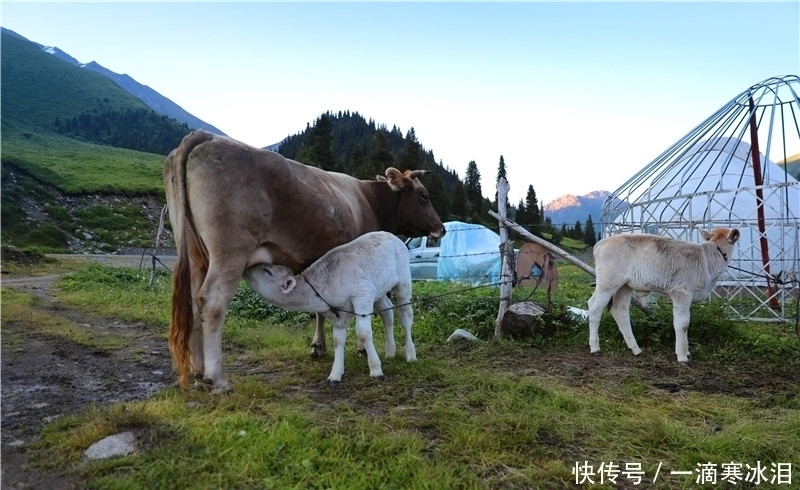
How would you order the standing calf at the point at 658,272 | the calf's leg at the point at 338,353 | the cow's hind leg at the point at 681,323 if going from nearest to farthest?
the calf's leg at the point at 338,353 → the cow's hind leg at the point at 681,323 → the standing calf at the point at 658,272

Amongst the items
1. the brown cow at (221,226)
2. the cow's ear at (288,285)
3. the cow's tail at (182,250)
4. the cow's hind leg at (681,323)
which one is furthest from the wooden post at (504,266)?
the cow's tail at (182,250)

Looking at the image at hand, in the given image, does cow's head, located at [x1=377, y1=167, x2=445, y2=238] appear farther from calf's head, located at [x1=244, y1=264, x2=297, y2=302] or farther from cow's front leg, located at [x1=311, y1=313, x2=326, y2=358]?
calf's head, located at [x1=244, y1=264, x2=297, y2=302]

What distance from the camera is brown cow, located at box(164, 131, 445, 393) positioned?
4684 mm

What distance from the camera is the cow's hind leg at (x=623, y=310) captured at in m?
7.08

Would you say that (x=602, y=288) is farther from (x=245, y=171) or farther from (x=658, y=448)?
(x=245, y=171)

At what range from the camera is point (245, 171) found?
486 cm

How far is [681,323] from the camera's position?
6656 millimetres

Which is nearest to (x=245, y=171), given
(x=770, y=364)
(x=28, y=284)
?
(x=770, y=364)

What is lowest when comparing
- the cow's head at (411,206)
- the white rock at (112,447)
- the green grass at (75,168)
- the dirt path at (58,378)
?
the dirt path at (58,378)

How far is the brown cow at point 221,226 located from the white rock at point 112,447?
1197mm

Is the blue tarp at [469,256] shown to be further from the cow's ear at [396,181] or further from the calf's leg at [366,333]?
the calf's leg at [366,333]

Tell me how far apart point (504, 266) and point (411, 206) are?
6.16 ft

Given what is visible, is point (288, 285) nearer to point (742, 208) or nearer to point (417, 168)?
point (742, 208)

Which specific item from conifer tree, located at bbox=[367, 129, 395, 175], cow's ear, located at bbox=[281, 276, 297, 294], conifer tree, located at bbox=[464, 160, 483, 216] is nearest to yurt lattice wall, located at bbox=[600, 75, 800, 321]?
cow's ear, located at bbox=[281, 276, 297, 294]
